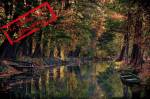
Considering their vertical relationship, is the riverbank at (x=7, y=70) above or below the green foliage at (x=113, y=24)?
below

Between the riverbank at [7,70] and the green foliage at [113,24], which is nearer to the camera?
the riverbank at [7,70]

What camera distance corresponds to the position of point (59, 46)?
91.1 metres

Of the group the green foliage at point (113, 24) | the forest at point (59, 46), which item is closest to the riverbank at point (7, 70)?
the forest at point (59, 46)

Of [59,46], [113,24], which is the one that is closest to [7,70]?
[113,24]

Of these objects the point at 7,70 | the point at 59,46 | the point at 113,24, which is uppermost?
the point at 113,24

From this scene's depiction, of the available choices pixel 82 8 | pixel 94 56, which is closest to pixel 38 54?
pixel 82 8

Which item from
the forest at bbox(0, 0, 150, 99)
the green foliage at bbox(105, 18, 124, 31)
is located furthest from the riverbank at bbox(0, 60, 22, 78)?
the green foliage at bbox(105, 18, 124, 31)

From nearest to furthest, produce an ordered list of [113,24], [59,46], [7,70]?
[7,70], [113,24], [59,46]

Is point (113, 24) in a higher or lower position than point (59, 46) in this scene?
higher

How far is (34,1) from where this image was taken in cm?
4688

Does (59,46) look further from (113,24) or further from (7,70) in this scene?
(7,70)

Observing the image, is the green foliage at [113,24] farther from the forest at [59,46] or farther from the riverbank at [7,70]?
the riverbank at [7,70]

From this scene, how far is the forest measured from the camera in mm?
30344

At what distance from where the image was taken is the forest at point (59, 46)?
30.3 metres
